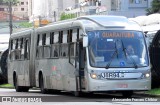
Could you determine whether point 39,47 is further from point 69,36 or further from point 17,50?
point 69,36

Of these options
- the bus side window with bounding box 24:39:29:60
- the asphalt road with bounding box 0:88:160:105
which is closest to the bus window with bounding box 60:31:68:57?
the asphalt road with bounding box 0:88:160:105

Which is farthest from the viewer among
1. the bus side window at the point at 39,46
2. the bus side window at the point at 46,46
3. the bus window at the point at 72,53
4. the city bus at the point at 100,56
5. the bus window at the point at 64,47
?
the bus side window at the point at 39,46

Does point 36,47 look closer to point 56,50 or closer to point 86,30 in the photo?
point 56,50

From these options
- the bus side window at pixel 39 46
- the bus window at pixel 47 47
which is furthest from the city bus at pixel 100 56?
the bus side window at pixel 39 46

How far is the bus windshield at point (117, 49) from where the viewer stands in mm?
22578

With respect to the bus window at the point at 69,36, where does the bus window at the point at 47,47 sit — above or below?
below

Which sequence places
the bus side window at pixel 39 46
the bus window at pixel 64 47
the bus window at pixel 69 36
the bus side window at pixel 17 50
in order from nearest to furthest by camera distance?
the bus window at pixel 69 36, the bus window at pixel 64 47, the bus side window at pixel 39 46, the bus side window at pixel 17 50

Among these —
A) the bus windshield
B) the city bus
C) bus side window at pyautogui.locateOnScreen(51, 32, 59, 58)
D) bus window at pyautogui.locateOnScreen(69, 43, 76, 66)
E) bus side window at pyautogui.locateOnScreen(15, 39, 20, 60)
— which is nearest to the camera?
the city bus

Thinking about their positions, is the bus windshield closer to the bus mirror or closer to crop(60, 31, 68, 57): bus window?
the bus mirror

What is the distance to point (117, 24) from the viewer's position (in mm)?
23391

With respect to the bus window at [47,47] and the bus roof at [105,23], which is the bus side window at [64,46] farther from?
the bus window at [47,47]

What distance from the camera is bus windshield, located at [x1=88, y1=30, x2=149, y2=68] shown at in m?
22.6

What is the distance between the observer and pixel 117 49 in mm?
22734

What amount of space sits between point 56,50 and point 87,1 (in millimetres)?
90362
